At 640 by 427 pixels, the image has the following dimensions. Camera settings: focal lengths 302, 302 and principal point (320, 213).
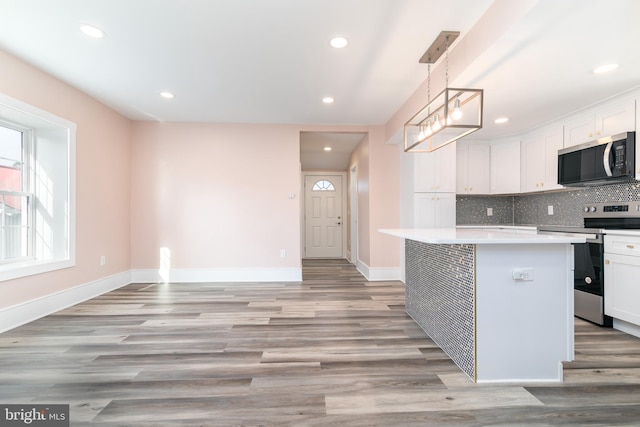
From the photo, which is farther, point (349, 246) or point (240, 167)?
point (349, 246)

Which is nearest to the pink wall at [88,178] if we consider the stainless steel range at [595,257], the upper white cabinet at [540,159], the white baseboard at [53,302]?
the white baseboard at [53,302]

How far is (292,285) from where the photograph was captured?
4.50 m

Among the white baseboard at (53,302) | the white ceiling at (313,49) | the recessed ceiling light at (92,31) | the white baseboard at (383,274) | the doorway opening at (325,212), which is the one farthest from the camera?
the doorway opening at (325,212)

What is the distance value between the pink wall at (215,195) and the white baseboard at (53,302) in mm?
639

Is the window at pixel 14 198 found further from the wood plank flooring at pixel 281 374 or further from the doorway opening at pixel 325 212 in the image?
the doorway opening at pixel 325 212

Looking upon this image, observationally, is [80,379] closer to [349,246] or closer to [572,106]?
[572,106]

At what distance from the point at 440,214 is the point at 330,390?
10.4 feet

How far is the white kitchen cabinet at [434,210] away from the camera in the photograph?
14.0 ft

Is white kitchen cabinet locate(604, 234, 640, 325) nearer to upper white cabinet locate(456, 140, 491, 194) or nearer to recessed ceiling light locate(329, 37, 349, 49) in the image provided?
upper white cabinet locate(456, 140, 491, 194)

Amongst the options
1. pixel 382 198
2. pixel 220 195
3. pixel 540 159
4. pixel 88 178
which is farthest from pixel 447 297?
pixel 88 178

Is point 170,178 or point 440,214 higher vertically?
point 170,178

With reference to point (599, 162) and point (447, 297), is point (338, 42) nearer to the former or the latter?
point (447, 297)

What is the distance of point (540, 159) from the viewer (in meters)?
4.03

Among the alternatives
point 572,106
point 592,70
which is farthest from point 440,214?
point 592,70
